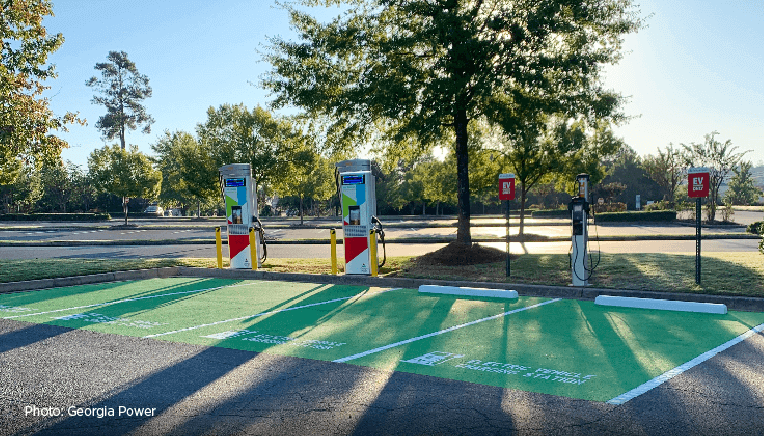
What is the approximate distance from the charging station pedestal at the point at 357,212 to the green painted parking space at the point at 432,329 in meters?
1.24

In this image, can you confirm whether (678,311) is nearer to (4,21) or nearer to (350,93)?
(350,93)

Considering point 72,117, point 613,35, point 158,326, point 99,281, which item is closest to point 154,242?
point 72,117

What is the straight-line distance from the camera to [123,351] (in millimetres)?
6387

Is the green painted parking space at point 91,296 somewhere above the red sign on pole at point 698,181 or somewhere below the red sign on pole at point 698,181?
below

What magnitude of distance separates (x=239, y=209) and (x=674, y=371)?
1066cm

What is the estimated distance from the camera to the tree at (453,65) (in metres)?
12.4

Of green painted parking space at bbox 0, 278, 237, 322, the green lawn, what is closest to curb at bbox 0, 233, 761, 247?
the green lawn

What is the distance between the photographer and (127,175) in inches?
1645

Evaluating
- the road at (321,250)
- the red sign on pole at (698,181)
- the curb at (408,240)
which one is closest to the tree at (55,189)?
Result: the curb at (408,240)

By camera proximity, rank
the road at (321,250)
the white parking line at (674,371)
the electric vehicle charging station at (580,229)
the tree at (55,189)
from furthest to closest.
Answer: the tree at (55,189)
the road at (321,250)
the electric vehicle charging station at (580,229)
the white parking line at (674,371)

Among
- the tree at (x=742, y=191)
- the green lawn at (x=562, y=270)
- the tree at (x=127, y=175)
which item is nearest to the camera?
the green lawn at (x=562, y=270)

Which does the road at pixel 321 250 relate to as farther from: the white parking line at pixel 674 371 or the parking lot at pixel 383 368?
the white parking line at pixel 674 371

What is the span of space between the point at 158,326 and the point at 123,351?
4.75 ft

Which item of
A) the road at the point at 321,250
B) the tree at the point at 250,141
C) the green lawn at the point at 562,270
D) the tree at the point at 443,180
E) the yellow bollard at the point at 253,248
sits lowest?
the road at the point at 321,250
